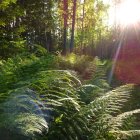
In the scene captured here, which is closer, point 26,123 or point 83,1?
point 26,123

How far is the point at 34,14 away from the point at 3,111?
23457mm

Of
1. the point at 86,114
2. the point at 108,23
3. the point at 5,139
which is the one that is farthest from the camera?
the point at 108,23

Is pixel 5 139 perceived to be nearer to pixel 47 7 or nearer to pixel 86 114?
pixel 86 114

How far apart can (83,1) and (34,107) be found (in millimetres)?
36608

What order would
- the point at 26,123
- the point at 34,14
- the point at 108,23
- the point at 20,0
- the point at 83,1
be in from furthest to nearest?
the point at 108,23
the point at 83,1
the point at 34,14
the point at 20,0
the point at 26,123

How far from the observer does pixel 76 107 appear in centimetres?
368

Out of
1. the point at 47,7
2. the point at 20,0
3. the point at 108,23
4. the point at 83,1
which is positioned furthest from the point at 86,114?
the point at 108,23

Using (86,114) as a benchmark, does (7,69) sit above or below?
above

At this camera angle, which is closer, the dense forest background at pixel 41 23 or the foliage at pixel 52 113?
the foliage at pixel 52 113

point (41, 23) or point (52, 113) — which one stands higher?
point (41, 23)

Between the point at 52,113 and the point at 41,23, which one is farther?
the point at 41,23

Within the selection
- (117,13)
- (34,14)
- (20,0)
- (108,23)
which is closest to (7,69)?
(20,0)

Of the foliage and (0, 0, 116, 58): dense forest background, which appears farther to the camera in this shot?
(0, 0, 116, 58): dense forest background

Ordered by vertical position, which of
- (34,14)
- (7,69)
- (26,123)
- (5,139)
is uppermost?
(34,14)
